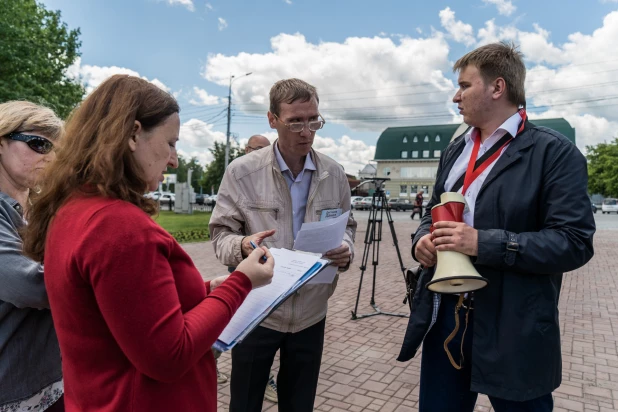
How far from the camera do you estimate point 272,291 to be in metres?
1.68

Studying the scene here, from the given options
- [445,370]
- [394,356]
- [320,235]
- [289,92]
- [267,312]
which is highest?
[289,92]

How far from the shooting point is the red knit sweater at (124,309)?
1093mm

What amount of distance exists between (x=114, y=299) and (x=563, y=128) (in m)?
60.7

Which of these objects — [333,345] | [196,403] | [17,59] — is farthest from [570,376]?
[17,59]

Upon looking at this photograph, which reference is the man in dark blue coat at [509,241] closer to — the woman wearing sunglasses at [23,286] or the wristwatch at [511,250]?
the wristwatch at [511,250]

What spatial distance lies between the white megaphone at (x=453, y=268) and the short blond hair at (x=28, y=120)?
1.50 metres

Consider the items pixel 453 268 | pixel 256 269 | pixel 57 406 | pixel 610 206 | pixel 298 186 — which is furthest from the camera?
pixel 610 206

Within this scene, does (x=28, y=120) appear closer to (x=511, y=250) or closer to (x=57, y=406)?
(x=57, y=406)

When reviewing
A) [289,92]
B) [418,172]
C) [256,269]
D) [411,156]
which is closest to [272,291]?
[256,269]

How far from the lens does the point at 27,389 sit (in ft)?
5.38

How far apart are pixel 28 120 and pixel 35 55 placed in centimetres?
2046

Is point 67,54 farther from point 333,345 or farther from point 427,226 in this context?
point 427,226

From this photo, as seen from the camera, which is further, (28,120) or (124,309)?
(28,120)

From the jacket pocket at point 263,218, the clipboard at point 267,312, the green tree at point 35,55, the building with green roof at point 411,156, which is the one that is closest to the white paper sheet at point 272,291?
the clipboard at point 267,312
